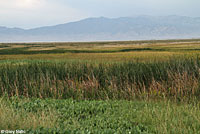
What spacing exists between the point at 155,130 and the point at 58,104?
4658mm

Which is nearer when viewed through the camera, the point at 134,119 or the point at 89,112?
the point at 134,119

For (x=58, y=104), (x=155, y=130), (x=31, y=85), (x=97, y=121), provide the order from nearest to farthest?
(x=155, y=130) < (x=97, y=121) < (x=58, y=104) < (x=31, y=85)

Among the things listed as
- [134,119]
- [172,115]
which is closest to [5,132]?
[134,119]

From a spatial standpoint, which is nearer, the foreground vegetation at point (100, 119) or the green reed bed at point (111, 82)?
the foreground vegetation at point (100, 119)

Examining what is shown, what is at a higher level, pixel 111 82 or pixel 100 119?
pixel 111 82

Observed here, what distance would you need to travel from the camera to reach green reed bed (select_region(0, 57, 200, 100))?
13171 millimetres

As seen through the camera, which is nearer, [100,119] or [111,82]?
[100,119]

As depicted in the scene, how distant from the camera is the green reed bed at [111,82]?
13171 millimetres

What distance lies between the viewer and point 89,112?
9516 millimetres

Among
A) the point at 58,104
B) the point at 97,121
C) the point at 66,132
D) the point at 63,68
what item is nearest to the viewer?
the point at 66,132

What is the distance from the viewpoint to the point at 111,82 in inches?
517

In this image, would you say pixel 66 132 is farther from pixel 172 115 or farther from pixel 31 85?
pixel 31 85

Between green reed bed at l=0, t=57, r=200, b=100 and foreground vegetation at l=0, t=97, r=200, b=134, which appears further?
green reed bed at l=0, t=57, r=200, b=100

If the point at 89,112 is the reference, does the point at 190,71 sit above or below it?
above
